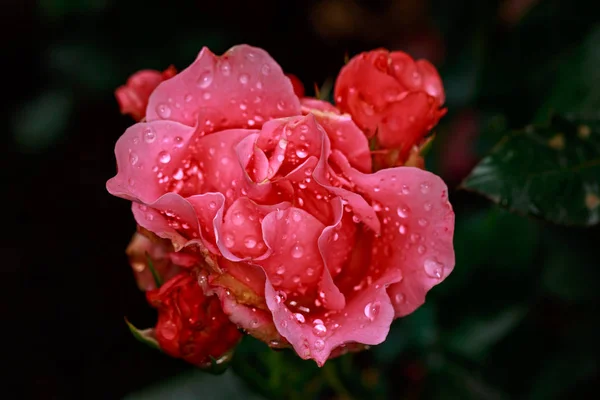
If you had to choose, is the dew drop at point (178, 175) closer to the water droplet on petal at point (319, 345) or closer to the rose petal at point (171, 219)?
the rose petal at point (171, 219)

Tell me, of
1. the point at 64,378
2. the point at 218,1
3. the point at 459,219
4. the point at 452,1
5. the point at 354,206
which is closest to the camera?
the point at 354,206

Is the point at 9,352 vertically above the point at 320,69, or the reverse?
the point at 320,69

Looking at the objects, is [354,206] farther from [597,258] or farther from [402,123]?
[597,258]

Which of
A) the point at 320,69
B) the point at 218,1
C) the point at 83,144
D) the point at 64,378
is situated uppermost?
the point at 218,1

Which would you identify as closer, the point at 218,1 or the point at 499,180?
the point at 499,180

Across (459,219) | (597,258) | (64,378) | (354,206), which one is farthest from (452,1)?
(64,378)

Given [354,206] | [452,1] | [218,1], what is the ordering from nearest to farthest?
[354,206]
[452,1]
[218,1]
